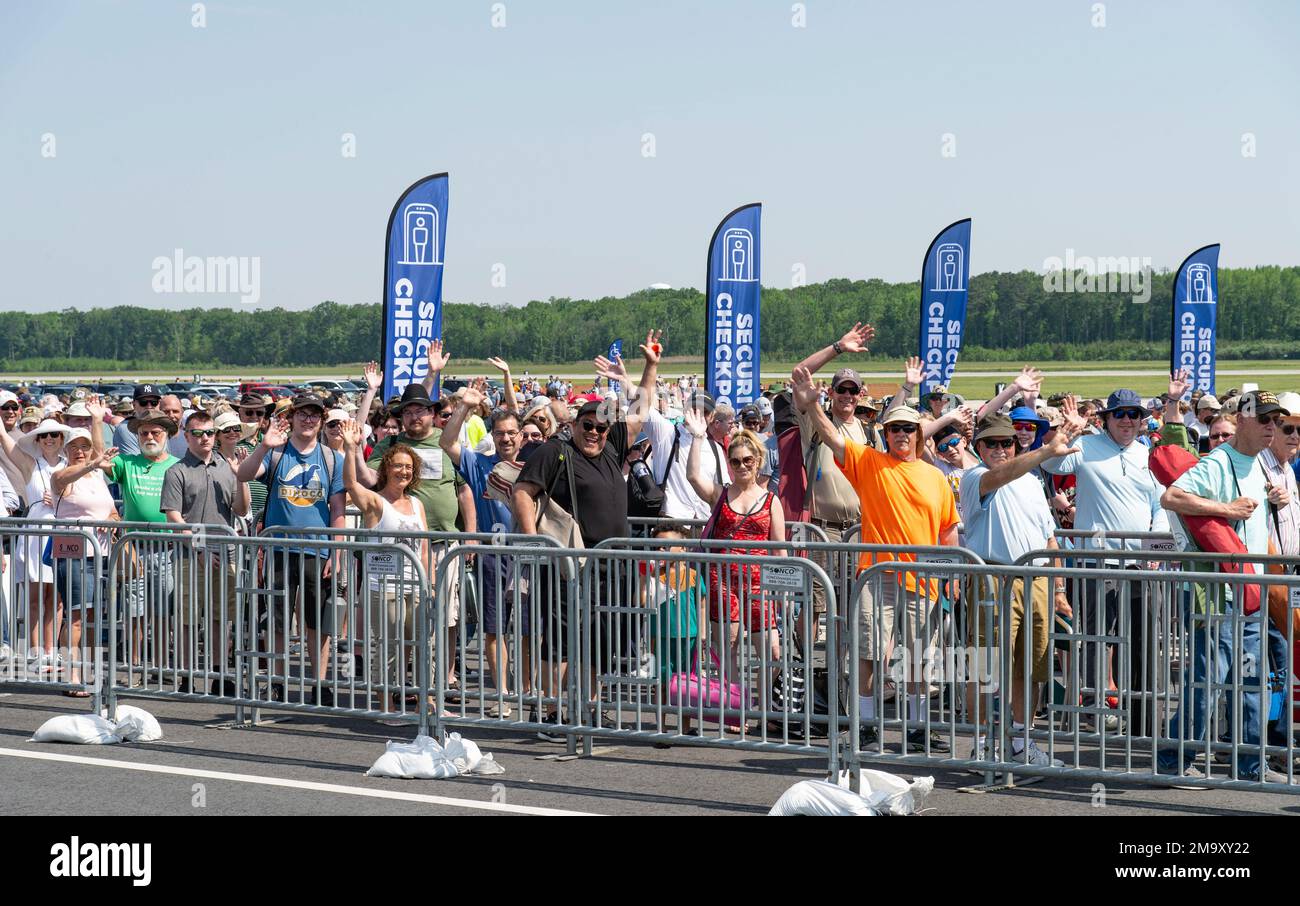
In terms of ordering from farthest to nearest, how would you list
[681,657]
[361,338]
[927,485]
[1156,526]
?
[361,338] → [1156,526] → [927,485] → [681,657]

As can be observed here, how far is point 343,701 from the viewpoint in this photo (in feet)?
28.8

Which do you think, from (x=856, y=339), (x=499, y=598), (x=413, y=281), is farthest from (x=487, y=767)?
(x=413, y=281)

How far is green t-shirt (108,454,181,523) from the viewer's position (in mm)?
10273

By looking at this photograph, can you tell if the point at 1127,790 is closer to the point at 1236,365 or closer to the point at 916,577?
the point at 916,577

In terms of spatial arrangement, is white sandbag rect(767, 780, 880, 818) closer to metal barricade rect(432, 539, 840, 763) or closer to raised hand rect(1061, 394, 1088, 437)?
metal barricade rect(432, 539, 840, 763)

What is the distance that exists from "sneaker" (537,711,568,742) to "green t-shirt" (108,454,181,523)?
3330 mm

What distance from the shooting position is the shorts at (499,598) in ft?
26.5

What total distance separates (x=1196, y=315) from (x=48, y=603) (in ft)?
76.5

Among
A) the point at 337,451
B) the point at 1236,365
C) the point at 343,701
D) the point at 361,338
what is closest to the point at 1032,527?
the point at 343,701

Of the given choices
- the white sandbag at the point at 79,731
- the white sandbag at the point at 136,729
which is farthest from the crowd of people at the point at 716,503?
the white sandbag at the point at 79,731

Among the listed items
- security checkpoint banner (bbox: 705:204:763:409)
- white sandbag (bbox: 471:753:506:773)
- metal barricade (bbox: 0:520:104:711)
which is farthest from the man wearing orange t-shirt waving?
security checkpoint banner (bbox: 705:204:763:409)

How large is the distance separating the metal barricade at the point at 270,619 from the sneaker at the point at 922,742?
251 centimetres

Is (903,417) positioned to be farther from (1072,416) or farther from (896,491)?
(1072,416)
